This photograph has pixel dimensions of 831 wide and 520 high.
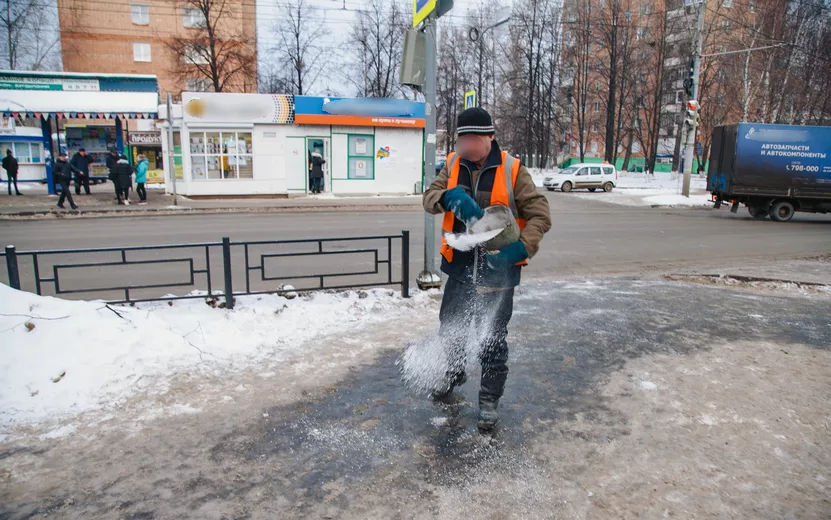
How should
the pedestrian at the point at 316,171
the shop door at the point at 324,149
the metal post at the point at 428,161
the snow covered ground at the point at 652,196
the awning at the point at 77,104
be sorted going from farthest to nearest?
the snow covered ground at the point at 652,196, the shop door at the point at 324,149, the pedestrian at the point at 316,171, the awning at the point at 77,104, the metal post at the point at 428,161

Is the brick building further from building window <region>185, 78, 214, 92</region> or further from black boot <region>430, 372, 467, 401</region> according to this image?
black boot <region>430, 372, 467, 401</region>

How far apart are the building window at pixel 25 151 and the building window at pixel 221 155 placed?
13279 mm

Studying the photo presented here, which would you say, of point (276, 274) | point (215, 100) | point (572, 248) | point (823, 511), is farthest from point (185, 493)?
point (215, 100)

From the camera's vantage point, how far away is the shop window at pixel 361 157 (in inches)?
921

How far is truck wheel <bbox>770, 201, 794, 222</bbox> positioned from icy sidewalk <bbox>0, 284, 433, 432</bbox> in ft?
57.8

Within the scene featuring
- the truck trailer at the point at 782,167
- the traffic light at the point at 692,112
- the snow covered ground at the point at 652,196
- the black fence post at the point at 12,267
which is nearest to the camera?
the black fence post at the point at 12,267

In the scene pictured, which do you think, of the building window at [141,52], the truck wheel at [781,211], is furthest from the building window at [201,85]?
the truck wheel at [781,211]

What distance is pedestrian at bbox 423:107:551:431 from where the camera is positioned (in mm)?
3285

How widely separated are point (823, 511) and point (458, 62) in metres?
48.1

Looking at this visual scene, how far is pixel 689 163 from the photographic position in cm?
2548

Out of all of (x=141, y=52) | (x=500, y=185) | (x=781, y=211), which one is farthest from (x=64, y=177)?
(x=141, y=52)

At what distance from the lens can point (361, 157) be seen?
23.6 meters

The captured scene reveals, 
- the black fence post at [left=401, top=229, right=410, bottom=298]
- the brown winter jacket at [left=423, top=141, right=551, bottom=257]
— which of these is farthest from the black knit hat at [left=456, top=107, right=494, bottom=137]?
the black fence post at [left=401, top=229, right=410, bottom=298]

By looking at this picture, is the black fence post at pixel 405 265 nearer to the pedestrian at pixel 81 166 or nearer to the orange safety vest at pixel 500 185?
the orange safety vest at pixel 500 185
